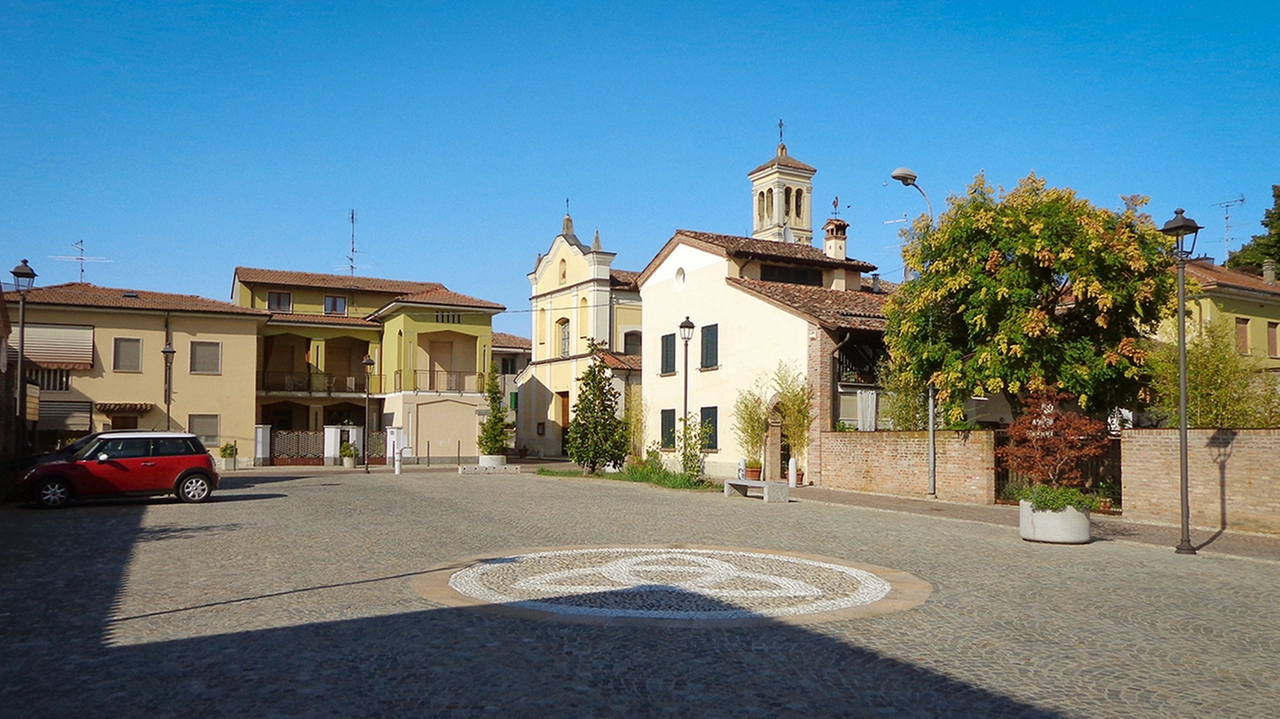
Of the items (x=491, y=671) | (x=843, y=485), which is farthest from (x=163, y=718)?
(x=843, y=485)

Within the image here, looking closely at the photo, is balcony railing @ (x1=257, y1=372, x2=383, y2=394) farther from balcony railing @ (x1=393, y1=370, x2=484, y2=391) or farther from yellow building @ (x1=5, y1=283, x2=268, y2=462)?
yellow building @ (x1=5, y1=283, x2=268, y2=462)

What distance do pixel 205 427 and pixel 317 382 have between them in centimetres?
785

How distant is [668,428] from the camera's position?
34.6m

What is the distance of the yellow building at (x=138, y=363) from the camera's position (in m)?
38.1

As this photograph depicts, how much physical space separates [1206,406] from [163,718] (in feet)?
64.6

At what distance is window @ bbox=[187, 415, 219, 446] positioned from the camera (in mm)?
40375

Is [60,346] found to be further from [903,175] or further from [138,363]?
[903,175]

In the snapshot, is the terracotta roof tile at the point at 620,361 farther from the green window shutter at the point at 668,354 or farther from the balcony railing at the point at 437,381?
the green window shutter at the point at 668,354

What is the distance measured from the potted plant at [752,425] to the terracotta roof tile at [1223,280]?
14572 mm

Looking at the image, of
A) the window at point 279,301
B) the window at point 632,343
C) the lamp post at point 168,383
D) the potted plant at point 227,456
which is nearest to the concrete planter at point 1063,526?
the potted plant at point 227,456

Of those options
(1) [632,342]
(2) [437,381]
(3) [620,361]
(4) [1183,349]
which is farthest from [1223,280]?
(2) [437,381]

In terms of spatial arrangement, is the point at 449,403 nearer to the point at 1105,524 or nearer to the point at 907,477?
the point at 907,477

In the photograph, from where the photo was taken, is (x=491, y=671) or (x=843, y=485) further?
(x=843, y=485)

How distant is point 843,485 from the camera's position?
25.8 m
